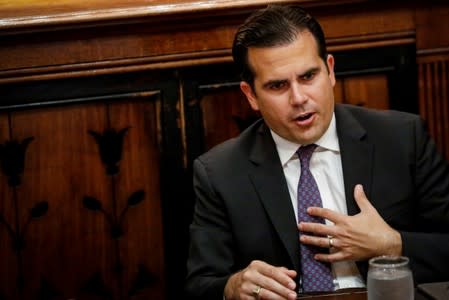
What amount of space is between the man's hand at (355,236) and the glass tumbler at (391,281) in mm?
432

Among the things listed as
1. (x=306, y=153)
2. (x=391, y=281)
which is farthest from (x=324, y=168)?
(x=391, y=281)

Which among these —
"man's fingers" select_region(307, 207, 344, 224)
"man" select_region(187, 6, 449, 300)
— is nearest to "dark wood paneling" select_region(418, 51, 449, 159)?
"man" select_region(187, 6, 449, 300)

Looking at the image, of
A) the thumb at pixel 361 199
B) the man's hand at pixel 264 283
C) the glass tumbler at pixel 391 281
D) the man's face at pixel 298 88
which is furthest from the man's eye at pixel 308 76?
the glass tumbler at pixel 391 281

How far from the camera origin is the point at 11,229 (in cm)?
262

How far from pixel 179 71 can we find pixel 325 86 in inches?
27.4

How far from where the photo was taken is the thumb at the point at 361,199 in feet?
6.63

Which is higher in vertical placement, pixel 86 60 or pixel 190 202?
pixel 86 60

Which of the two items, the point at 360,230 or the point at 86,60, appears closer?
the point at 360,230

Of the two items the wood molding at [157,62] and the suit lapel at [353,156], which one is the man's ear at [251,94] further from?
the wood molding at [157,62]

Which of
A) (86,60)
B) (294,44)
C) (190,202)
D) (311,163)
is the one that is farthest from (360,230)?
(86,60)

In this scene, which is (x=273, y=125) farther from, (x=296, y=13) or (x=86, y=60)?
(x=86, y=60)

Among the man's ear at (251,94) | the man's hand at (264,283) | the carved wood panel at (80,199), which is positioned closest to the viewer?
the man's hand at (264,283)

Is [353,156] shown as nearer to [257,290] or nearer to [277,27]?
[277,27]

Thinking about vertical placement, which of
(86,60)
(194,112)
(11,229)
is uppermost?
(86,60)
